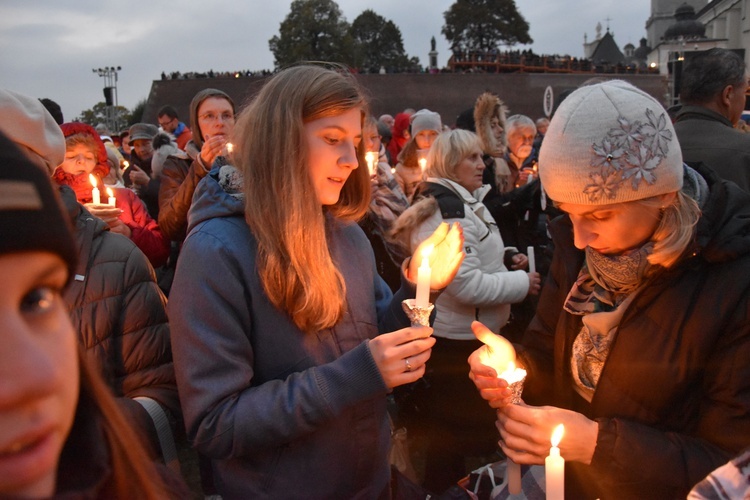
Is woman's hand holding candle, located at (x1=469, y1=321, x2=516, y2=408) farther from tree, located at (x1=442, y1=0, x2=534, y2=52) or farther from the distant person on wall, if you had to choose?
tree, located at (x1=442, y1=0, x2=534, y2=52)

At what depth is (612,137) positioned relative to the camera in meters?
1.66

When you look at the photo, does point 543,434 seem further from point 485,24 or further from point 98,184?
point 485,24

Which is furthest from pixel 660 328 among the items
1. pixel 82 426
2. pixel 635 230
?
pixel 82 426

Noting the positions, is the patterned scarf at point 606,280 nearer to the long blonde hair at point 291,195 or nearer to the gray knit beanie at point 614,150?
the gray knit beanie at point 614,150

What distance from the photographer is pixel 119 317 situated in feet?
6.92

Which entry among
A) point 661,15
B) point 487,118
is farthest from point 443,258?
point 661,15

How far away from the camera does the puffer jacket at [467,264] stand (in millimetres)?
3479

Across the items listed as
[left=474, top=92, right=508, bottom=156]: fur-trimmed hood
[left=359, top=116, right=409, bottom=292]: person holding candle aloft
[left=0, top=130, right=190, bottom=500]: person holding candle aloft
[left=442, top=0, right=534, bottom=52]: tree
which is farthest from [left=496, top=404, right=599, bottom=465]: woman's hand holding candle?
[left=442, top=0, right=534, bottom=52]: tree

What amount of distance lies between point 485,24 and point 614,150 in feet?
204

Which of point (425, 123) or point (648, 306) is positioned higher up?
point (425, 123)

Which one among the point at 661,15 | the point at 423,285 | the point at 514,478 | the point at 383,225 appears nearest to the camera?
the point at 423,285

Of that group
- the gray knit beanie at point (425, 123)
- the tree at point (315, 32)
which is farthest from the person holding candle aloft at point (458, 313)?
the tree at point (315, 32)

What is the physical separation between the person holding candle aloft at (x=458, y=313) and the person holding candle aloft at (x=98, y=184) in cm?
157

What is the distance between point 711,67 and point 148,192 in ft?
15.7
